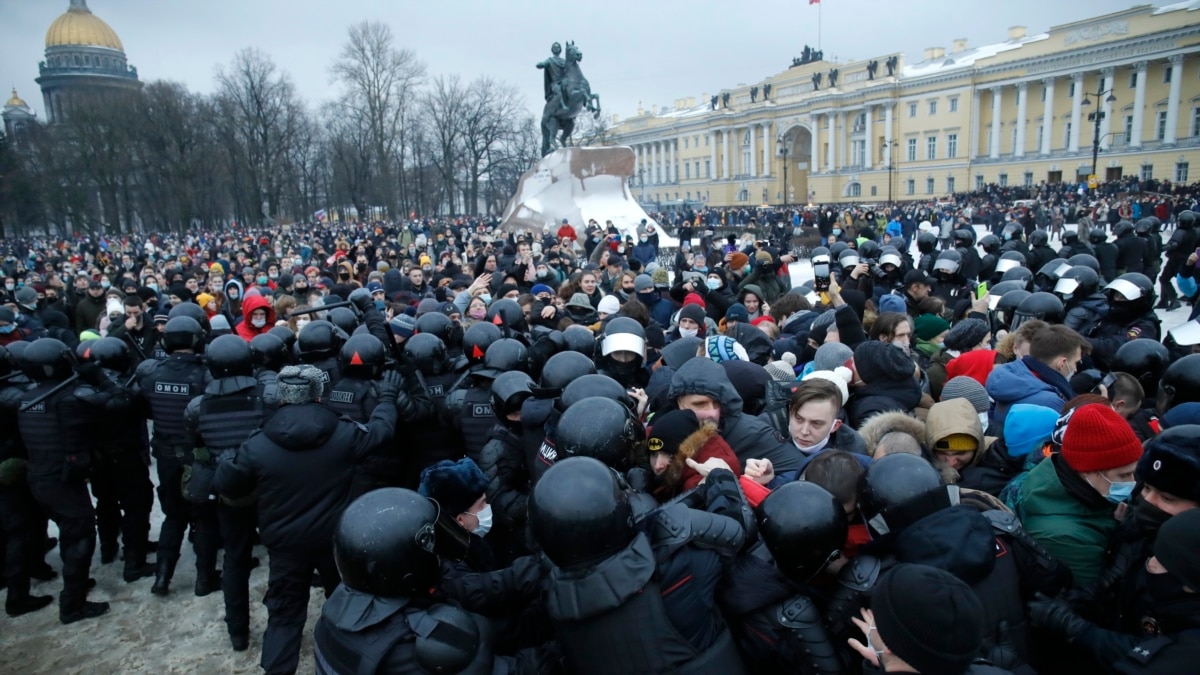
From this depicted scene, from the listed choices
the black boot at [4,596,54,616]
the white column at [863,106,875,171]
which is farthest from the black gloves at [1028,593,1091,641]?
the white column at [863,106,875,171]

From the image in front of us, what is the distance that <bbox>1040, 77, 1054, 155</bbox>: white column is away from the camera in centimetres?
5635

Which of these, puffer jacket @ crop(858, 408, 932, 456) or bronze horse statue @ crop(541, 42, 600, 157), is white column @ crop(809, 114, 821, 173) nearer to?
bronze horse statue @ crop(541, 42, 600, 157)

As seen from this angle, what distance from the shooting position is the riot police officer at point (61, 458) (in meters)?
4.56

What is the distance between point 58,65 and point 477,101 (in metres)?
61.4

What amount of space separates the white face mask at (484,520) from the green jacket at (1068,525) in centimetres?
225

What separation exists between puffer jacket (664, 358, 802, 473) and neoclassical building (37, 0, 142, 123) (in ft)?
328

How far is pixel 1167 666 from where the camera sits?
72.5 inches

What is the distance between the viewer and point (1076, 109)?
5409 centimetres

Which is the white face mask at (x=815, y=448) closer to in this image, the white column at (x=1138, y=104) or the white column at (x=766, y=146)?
the white column at (x=1138, y=104)

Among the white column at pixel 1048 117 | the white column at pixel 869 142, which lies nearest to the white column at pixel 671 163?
the white column at pixel 869 142

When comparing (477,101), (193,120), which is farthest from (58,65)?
(477,101)

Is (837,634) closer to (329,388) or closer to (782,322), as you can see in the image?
(329,388)

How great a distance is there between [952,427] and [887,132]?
241ft

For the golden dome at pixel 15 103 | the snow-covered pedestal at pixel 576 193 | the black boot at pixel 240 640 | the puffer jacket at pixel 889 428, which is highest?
the golden dome at pixel 15 103
